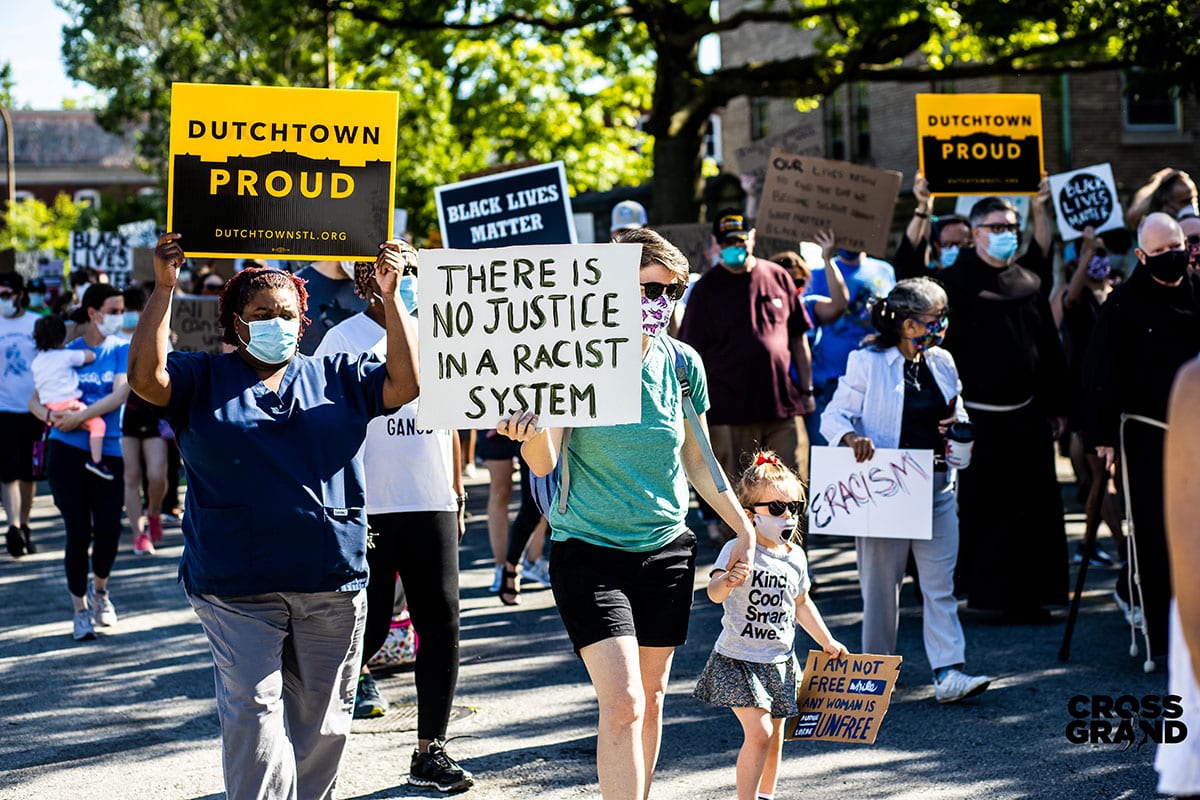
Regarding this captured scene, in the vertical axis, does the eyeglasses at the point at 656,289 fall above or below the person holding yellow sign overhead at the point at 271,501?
above

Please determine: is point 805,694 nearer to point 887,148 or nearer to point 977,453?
point 977,453

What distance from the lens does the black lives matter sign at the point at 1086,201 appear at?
12.3 meters

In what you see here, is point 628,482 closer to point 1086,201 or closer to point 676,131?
point 1086,201

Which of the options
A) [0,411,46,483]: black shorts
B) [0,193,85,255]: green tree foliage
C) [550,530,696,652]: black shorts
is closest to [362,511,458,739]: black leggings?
[550,530,696,652]: black shorts

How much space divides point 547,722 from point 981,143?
17.3ft

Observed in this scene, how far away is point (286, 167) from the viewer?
213 inches

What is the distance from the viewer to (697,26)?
19.8m

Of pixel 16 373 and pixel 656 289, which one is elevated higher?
pixel 16 373

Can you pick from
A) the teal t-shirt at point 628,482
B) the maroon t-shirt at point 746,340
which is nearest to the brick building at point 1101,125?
the maroon t-shirt at point 746,340

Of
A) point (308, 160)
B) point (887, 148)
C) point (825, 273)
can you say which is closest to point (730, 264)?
point (825, 273)

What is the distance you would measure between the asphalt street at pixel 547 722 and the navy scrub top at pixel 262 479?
1642 millimetres

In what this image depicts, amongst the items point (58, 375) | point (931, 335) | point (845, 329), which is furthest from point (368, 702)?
point (845, 329)

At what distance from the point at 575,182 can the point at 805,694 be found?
938 inches

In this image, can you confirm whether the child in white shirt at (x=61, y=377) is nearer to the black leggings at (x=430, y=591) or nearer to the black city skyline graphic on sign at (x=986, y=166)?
the black leggings at (x=430, y=591)
